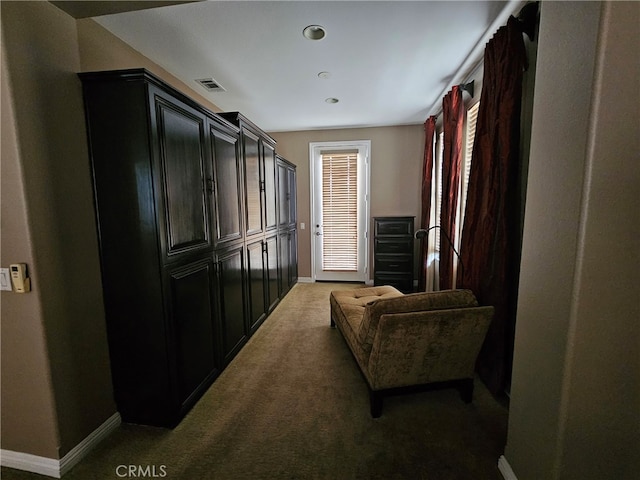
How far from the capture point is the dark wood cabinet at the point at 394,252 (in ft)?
13.4

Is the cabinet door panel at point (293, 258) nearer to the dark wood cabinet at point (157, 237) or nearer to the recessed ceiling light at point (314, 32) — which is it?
the dark wood cabinet at point (157, 237)

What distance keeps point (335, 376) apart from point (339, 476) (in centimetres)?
85

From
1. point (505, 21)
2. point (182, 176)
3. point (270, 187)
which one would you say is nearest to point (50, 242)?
point (182, 176)

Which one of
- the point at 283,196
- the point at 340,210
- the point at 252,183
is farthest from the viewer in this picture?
the point at 340,210

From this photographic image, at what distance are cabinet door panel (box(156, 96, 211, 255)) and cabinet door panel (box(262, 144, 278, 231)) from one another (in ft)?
4.14

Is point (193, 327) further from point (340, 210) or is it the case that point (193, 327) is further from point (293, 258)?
point (340, 210)

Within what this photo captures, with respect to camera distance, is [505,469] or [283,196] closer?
[505,469]

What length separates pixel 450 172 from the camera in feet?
9.45

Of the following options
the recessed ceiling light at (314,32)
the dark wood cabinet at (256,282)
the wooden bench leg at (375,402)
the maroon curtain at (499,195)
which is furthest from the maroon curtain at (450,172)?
the dark wood cabinet at (256,282)

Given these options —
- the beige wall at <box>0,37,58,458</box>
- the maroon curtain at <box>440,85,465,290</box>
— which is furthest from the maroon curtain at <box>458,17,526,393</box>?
the beige wall at <box>0,37,58,458</box>

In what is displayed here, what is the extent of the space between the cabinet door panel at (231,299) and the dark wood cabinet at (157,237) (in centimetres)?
3

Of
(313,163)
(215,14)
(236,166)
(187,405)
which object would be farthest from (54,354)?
(313,163)

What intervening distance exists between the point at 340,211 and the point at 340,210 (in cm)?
2

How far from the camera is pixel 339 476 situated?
4.61ft
